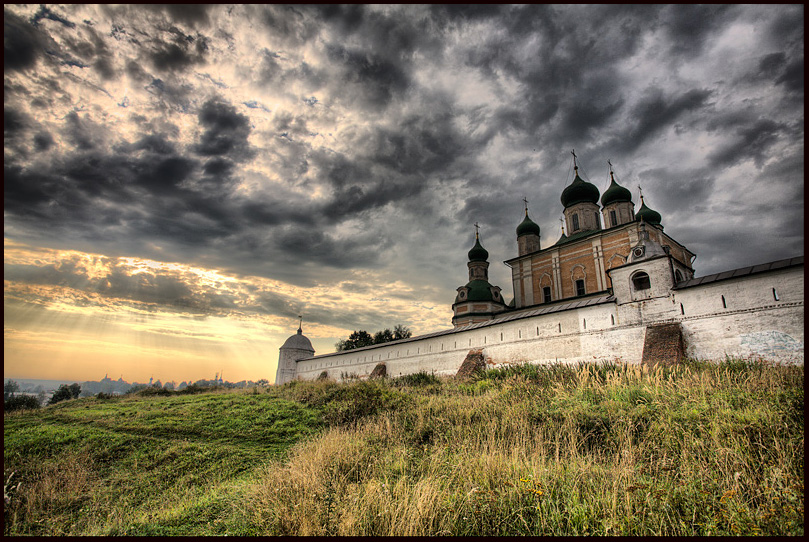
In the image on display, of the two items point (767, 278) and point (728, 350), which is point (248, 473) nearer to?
point (728, 350)

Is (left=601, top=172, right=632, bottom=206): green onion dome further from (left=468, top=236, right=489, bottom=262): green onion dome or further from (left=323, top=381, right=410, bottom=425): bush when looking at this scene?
(left=323, top=381, right=410, bottom=425): bush

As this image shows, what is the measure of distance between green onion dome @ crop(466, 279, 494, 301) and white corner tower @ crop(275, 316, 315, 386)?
17.4m

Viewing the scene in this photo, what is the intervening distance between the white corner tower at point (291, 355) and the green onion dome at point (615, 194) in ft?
100

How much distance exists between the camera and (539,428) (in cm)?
625

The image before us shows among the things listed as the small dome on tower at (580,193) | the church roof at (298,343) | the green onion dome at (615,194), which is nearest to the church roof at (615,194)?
the green onion dome at (615,194)

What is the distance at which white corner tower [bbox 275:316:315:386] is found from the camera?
3622 cm

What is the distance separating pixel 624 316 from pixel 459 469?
1227 centimetres

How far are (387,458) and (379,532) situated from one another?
2079 mm

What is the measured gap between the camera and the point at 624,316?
14242 millimetres

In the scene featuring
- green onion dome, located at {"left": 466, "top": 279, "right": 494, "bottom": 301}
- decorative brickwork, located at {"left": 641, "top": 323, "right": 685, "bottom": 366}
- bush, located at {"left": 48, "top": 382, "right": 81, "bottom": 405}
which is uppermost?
green onion dome, located at {"left": 466, "top": 279, "right": 494, "bottom": 301}

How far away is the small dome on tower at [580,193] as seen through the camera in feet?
103

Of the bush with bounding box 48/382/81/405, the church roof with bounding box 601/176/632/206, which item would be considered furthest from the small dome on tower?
the bush with bounding box 48/382/81/405

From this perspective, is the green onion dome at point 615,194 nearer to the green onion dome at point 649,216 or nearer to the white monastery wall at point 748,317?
the green onion dome at point 649,216

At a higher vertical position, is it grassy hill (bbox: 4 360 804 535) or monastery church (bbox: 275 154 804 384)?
monastery church (bbox: 275 154 804 384)
